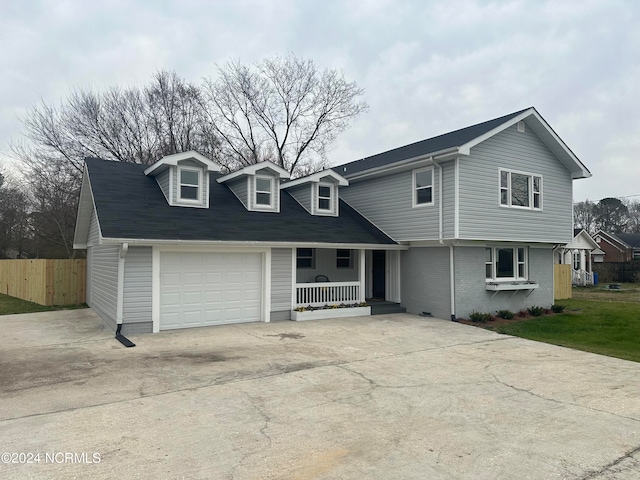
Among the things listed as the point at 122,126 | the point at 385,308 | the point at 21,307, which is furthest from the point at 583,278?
the point at 21,307

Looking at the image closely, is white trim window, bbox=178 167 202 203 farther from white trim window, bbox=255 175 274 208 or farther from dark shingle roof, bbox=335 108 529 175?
dark shingle roof, bbox=335 108 529 175

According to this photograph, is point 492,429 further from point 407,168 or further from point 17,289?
point 17,289

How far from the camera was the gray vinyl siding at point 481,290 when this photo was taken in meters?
13.2

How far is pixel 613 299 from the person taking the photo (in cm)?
2005

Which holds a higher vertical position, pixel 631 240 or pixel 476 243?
pixel 631 240

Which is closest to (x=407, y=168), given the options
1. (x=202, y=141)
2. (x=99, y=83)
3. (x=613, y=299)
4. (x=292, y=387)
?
(x=292, y=387)

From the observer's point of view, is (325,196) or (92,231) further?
(325,196)

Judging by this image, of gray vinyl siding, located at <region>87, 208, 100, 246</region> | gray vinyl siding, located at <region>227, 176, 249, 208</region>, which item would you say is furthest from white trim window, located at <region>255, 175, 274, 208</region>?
gray vinyl siding, located at <region>87, 208, 100, 246</region>

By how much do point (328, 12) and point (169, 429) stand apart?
15017mm

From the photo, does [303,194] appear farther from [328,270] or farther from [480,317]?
[480,317]

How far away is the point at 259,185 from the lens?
13969 millimetres

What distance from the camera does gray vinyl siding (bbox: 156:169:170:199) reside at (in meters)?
12.6

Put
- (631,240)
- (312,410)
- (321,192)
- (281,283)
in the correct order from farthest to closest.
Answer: (631,240), (321,192), (281,283), (312,410)

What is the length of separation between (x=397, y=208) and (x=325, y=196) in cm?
275
